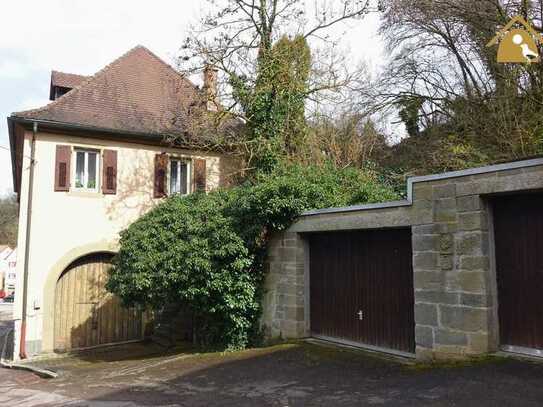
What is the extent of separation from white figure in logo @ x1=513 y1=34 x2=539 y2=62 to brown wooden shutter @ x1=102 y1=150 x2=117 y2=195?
10.9 metres

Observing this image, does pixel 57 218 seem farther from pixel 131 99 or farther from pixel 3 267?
pixel 3 267

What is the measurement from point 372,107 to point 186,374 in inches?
477

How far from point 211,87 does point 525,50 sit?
8281mm

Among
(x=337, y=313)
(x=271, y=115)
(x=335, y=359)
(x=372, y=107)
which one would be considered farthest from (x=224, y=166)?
(x=335, y=359)

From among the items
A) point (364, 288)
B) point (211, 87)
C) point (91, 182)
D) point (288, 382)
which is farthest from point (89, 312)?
point (288, 382)

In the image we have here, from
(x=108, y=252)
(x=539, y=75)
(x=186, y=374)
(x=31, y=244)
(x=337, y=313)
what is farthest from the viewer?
(x=108, y=252)

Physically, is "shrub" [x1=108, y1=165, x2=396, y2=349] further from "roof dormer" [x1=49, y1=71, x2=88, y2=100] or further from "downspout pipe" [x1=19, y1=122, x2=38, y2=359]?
"roof dormer" [x1=49, y1=71, x2=88, y2=100]

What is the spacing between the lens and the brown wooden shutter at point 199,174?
15961mm

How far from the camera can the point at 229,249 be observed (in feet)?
31.9

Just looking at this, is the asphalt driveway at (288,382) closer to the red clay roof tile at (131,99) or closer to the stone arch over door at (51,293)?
the stone arch over door at (51,293)

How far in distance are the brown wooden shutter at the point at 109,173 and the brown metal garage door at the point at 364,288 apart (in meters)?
7.55

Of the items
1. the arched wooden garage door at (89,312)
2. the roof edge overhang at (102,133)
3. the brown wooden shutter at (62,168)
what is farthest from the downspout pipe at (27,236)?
the arched wooden garage door at (89,312)

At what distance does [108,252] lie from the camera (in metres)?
15.0

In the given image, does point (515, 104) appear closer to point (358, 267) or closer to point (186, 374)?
point (358, 267)
